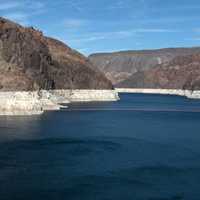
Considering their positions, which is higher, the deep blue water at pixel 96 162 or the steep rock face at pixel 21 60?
the steep rock face at pixel 21 60

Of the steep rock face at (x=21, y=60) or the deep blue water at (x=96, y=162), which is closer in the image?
the deep blue water at (x=96, y=162)

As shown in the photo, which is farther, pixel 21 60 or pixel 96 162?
pixel 21 60

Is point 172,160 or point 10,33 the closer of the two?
point 172,160

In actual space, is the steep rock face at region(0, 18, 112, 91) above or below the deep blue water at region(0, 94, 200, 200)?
above

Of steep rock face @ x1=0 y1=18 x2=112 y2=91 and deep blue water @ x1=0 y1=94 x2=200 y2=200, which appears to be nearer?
deep blue water @ x1=0 y1=94 x2=200 y2=200

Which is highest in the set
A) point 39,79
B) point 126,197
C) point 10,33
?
point 10,33

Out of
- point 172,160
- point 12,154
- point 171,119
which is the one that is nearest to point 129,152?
point 172,160

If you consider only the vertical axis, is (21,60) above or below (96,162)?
above

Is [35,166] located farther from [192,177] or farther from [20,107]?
[20,107]
